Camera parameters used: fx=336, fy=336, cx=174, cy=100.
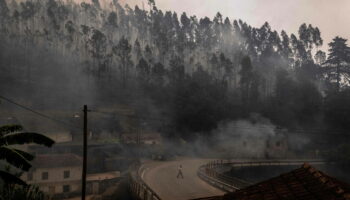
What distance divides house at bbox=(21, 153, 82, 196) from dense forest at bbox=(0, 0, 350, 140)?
34493mm

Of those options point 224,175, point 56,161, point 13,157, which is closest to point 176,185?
point 224,175

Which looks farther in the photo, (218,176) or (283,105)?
(283,105)

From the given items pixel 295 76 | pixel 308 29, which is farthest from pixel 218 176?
pixel 308 29

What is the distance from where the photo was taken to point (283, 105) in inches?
3745

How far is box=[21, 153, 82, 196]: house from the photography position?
151 ft

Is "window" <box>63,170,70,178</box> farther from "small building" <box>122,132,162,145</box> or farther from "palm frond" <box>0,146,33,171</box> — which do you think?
"palm frond" <box>0,146,33,171</box>

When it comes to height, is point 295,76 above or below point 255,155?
above

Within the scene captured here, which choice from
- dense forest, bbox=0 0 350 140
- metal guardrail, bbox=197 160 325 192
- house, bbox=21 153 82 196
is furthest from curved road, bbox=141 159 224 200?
dense forest, bbox=0 0 350 140

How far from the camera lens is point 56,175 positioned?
47.1m

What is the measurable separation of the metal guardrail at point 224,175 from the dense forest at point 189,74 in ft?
69.4

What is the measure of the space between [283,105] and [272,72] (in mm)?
34213

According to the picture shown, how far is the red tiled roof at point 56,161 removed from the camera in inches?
1844

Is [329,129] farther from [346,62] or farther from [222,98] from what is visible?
[346,62]

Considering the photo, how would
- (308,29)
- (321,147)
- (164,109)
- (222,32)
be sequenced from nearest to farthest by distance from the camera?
(321,147) < (164,109) < (308,29) < (222,32)
